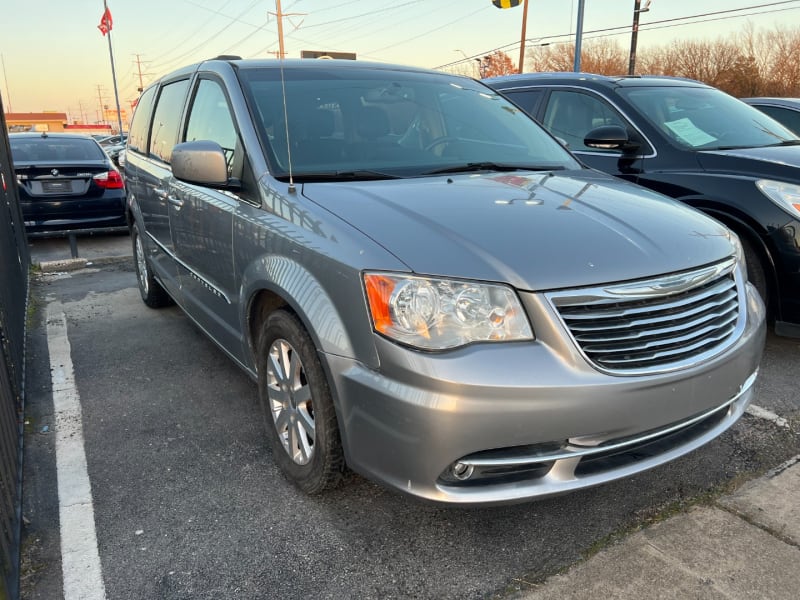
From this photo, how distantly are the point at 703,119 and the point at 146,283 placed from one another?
4.61m

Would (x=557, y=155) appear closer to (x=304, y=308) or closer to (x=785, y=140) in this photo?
(x=304, y=308)

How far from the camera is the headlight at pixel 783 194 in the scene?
148 inches

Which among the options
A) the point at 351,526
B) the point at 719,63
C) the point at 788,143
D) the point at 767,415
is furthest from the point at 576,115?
the point at 719,63

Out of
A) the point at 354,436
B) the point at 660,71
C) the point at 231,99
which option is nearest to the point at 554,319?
the point at 354,436

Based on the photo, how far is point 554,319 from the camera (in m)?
1.95

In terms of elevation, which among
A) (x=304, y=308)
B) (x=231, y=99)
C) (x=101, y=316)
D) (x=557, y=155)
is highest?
(x=231, y=99)

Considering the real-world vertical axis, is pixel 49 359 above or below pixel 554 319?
below

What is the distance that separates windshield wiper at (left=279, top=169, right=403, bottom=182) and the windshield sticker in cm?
276

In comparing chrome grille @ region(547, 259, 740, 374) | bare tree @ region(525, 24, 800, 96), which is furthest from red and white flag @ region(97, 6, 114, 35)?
chrome grille @ region(547, 259, 740, 374)

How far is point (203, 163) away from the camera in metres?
2.74

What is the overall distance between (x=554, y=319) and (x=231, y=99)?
1.98 meters

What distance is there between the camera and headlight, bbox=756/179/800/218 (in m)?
3.77

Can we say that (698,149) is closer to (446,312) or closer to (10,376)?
(446,312)

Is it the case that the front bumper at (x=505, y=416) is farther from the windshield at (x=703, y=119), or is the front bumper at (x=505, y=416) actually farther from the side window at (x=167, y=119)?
the windshield at (x=703, y=119)
